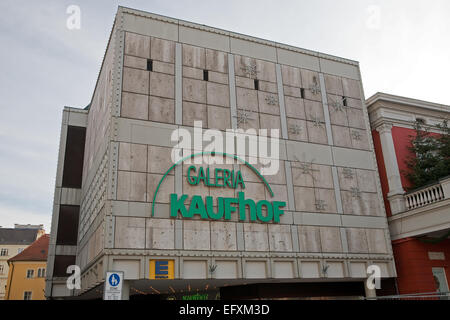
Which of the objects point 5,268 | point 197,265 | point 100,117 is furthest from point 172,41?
point 5,268

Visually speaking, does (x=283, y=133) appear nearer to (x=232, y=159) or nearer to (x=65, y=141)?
(x=232, y=159)

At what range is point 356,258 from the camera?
2572 centimetres

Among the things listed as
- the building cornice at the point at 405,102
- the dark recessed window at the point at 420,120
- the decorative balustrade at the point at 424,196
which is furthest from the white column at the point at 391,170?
the dark recessed window at the point at 420,120

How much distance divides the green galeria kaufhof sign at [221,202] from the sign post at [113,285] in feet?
27.3

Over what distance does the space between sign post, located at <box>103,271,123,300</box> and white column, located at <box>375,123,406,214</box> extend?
20.6m

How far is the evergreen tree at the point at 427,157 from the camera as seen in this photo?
28.3m

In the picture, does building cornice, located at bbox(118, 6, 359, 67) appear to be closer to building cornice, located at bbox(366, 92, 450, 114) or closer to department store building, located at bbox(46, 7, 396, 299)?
department store building, located at bbox(46, 7, 396, 299)

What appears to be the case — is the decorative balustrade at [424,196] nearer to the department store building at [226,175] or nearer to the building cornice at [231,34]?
the department store building at [226,175]

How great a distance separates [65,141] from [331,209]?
74.9 ft

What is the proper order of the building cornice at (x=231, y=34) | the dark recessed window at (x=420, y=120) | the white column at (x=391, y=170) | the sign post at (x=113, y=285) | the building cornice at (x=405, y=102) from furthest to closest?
the dark recessed window at (x=420, y=120)
the building cornice at (x=405, y=102)
the white column at (x=391, y=170)
the building cornice at (x=231, y=34)
the sign post at (x=113, y=285)

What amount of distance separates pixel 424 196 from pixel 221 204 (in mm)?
12992

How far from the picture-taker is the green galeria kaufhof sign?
22547mm

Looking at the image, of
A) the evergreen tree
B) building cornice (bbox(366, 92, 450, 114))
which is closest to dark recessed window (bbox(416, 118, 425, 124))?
the evergreen tree
